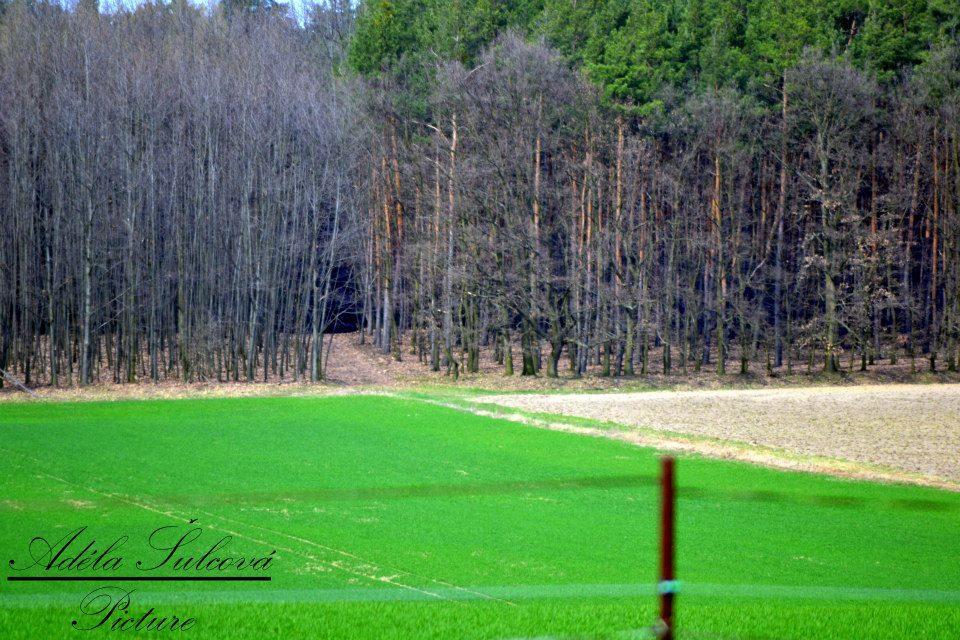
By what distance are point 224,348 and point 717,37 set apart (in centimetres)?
2369

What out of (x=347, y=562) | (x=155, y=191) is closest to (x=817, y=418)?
(x=347, y=562)

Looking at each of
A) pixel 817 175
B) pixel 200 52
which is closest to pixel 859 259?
pixel 817 175

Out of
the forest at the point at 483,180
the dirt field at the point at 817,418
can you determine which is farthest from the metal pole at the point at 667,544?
the forest at the point at 483,180

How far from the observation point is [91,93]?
95.2 ft

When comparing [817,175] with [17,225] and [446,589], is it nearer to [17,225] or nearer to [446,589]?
[17,225]

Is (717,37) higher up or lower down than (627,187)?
higher up

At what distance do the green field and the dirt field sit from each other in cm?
251

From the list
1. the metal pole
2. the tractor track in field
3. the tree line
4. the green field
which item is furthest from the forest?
the metal pole

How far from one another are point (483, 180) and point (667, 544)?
30.1 m

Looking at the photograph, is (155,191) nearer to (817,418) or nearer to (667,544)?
(817,418)

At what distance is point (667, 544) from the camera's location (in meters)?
3.24

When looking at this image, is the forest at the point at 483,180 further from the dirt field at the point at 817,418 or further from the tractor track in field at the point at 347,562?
the tractor track in field at the point at 347,562

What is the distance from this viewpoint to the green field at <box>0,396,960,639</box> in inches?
274

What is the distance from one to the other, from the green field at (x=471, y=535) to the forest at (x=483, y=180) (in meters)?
13.9
